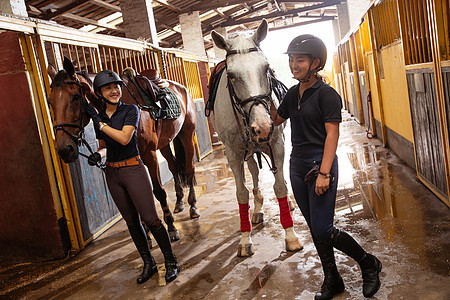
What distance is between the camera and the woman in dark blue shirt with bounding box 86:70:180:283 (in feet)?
8.95

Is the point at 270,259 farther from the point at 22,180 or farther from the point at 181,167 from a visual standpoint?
the point at 22,180

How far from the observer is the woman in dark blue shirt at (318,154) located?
208 cm

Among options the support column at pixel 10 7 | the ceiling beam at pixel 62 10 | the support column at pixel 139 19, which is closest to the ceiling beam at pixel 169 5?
the ceiling beam at pixel 62 10

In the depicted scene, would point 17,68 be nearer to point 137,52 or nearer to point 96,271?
point 96,271

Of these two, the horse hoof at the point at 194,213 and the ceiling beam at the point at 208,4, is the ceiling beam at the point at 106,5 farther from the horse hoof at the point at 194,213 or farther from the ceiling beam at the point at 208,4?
the horse hoof at the point at 194,213

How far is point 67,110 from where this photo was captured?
2.83m

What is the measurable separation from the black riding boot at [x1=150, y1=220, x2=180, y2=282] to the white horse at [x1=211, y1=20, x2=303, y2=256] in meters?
0.56

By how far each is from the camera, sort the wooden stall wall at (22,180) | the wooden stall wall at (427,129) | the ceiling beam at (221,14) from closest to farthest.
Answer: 1. the wooden stall wall at (427,129)
2. the wooden stall wall at (22,180)
3. the ceiling beam at (221,14)

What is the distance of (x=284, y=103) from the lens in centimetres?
239

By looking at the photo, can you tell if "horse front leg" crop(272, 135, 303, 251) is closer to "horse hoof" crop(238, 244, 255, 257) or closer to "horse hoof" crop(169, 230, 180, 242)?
"horse hoof" crop(238, 244, 255, 257)

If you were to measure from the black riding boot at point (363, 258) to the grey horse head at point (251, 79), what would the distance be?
81 centimetres

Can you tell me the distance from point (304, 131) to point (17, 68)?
2.96m

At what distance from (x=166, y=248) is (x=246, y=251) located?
67 cm

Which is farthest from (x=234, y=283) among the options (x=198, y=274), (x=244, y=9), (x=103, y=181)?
(x=244, y=9)
